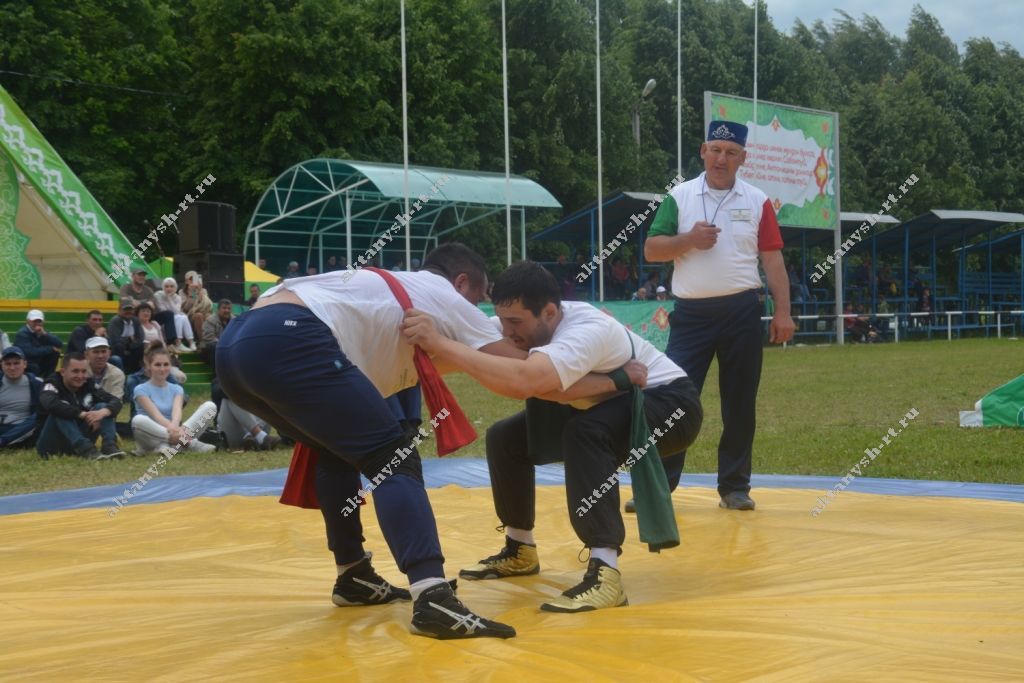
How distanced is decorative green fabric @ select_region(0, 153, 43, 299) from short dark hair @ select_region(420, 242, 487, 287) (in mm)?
14539

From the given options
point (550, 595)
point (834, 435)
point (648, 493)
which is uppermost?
point (648, 493)

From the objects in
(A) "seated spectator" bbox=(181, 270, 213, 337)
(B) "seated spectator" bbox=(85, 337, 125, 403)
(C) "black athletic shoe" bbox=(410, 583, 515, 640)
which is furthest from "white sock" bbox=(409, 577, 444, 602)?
(A) "seated spectator" bbox=(181, 270, 213, 337)

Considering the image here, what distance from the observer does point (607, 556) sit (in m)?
3.82

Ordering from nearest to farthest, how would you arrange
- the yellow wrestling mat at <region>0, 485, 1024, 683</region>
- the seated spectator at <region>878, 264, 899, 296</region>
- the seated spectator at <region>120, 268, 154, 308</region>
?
1. the yellow wrestling mat at <region>0, 485, 1024, 683</region>
2. the seated spectator at <region>120, 268, 154, 308</region>
3. the seated spectator at <region>878, 264, 899, 296</region>

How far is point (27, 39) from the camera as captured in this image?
27906 millimetres

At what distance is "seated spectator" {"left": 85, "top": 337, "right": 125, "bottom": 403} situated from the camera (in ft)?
33.2

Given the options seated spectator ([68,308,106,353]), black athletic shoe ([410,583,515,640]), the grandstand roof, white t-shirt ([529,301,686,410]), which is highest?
the grandstand roof

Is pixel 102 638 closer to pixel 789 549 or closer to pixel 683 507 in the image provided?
pixel 789 549

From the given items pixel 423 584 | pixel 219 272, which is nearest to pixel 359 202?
pixel 219 272

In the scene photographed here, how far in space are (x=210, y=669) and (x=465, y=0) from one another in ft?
105

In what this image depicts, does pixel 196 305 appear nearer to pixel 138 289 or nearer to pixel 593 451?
pixel 138 289

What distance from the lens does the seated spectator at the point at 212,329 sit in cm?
1435

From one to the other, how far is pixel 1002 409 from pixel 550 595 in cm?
607

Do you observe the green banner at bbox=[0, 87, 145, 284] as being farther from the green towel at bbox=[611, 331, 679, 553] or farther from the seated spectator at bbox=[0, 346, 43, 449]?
the green towel at bbox=[611, 331, 679, 553]
